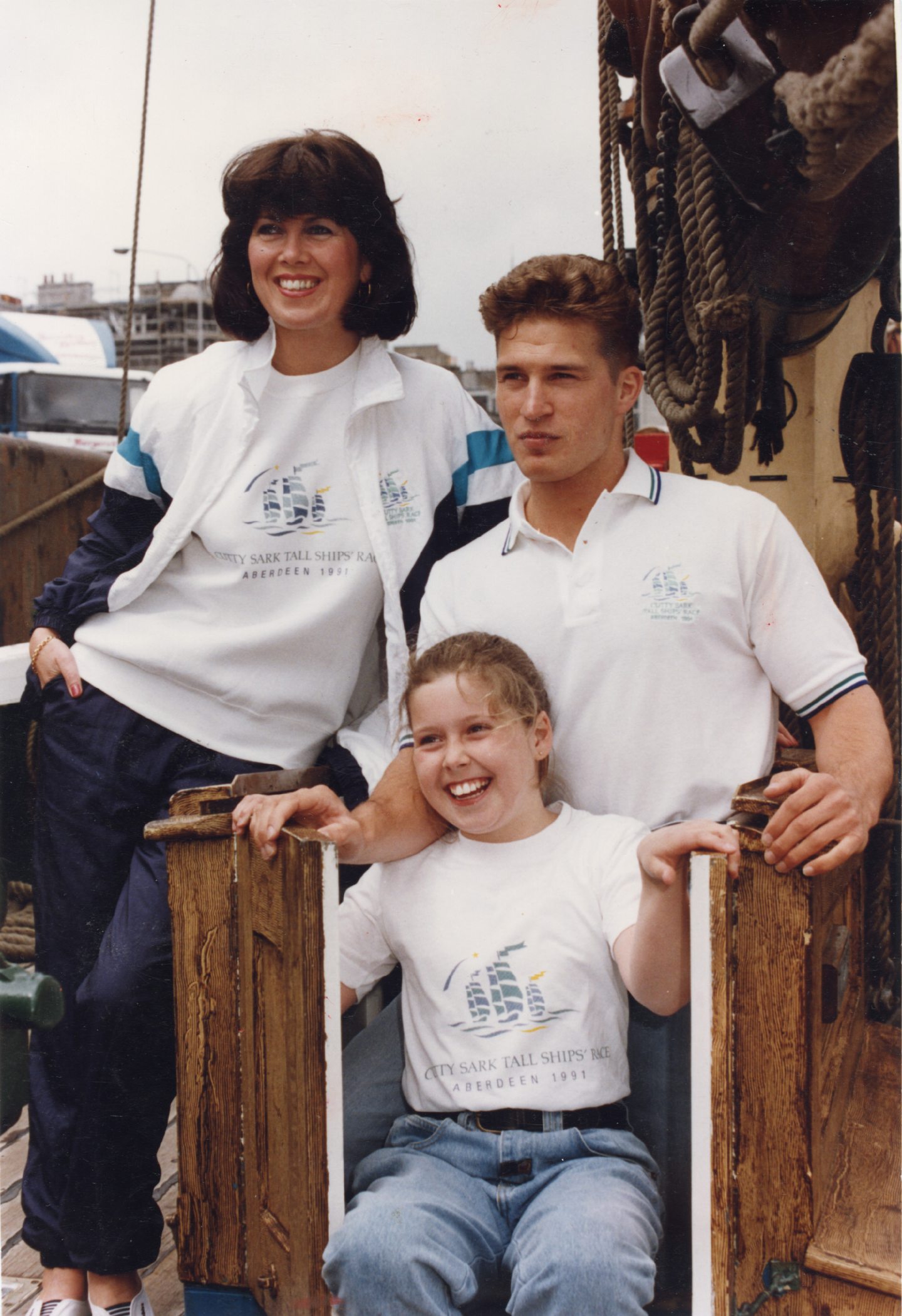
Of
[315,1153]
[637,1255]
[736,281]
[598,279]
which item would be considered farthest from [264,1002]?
[736,281]

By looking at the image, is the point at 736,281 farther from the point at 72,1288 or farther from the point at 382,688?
the point at 72,1288

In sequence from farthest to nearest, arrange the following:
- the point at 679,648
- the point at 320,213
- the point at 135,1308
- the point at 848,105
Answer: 1. the point at 320,213
2. the point at 135,1308
3. the point at 679,648
4. the point at 848,105

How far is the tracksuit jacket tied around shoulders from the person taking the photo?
2.11 m

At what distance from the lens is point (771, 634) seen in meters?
1.77

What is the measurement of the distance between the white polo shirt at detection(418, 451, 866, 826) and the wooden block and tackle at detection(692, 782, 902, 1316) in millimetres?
410

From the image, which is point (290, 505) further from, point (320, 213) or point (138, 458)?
point (320, 213)

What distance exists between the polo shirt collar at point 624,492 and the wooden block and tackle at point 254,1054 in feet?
2.12

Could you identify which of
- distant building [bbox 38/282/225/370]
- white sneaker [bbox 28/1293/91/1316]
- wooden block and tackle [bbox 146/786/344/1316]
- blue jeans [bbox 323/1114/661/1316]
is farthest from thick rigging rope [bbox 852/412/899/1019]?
white sneaker [bbox 28/1293/91/1316]

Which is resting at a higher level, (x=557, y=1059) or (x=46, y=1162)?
(x=557, y=1059)

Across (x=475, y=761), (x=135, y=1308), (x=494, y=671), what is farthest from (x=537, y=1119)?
(x=135, y=1308)

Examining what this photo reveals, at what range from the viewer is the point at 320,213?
2.02 meters

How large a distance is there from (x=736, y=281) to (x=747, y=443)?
0.71m

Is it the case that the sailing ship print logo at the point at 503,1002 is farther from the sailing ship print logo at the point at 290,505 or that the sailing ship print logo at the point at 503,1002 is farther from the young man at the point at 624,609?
the sailing ship print logo at the point at 290,505

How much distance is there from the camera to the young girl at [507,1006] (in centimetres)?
142
